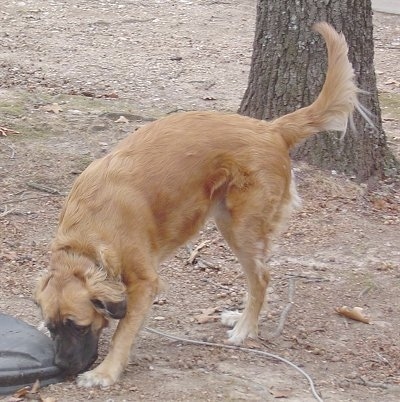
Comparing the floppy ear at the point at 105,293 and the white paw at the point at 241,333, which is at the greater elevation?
the floppy ear at the point at 105,293

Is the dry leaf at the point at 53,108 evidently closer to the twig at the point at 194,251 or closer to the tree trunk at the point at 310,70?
the tree trunk at the point at 310,70

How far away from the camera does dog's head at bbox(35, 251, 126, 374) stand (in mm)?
4617

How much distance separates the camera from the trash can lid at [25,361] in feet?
15.4

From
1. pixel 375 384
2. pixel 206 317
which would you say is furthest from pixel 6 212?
pixel 375 384

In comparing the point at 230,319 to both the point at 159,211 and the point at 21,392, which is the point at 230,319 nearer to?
the point at 159,211

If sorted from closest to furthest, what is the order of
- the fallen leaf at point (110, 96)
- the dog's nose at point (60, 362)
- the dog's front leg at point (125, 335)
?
the dog's nose at point (60, 362), the dog's front leg at point (125, 335), the fallen leaf at point (110, 96)

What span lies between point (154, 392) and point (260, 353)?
2.81ft

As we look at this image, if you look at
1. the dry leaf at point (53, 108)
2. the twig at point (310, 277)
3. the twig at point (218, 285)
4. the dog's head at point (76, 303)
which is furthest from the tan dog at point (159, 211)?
the dry leaf at point (53, 108)

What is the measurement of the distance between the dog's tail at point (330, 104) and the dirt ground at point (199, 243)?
1203 mm

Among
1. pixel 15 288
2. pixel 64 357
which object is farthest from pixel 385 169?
pixel 64 357

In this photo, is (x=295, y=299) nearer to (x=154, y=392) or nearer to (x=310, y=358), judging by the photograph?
(x=310, y=358)

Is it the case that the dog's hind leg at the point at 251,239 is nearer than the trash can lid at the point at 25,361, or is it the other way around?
the trash can lid at the point at 25,361

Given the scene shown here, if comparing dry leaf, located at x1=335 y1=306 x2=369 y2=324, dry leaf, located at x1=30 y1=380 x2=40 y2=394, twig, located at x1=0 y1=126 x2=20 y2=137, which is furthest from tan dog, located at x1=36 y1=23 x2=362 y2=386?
twig, located at x1=0 y1=126 x2=20 y2=137

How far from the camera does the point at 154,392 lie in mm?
4742
